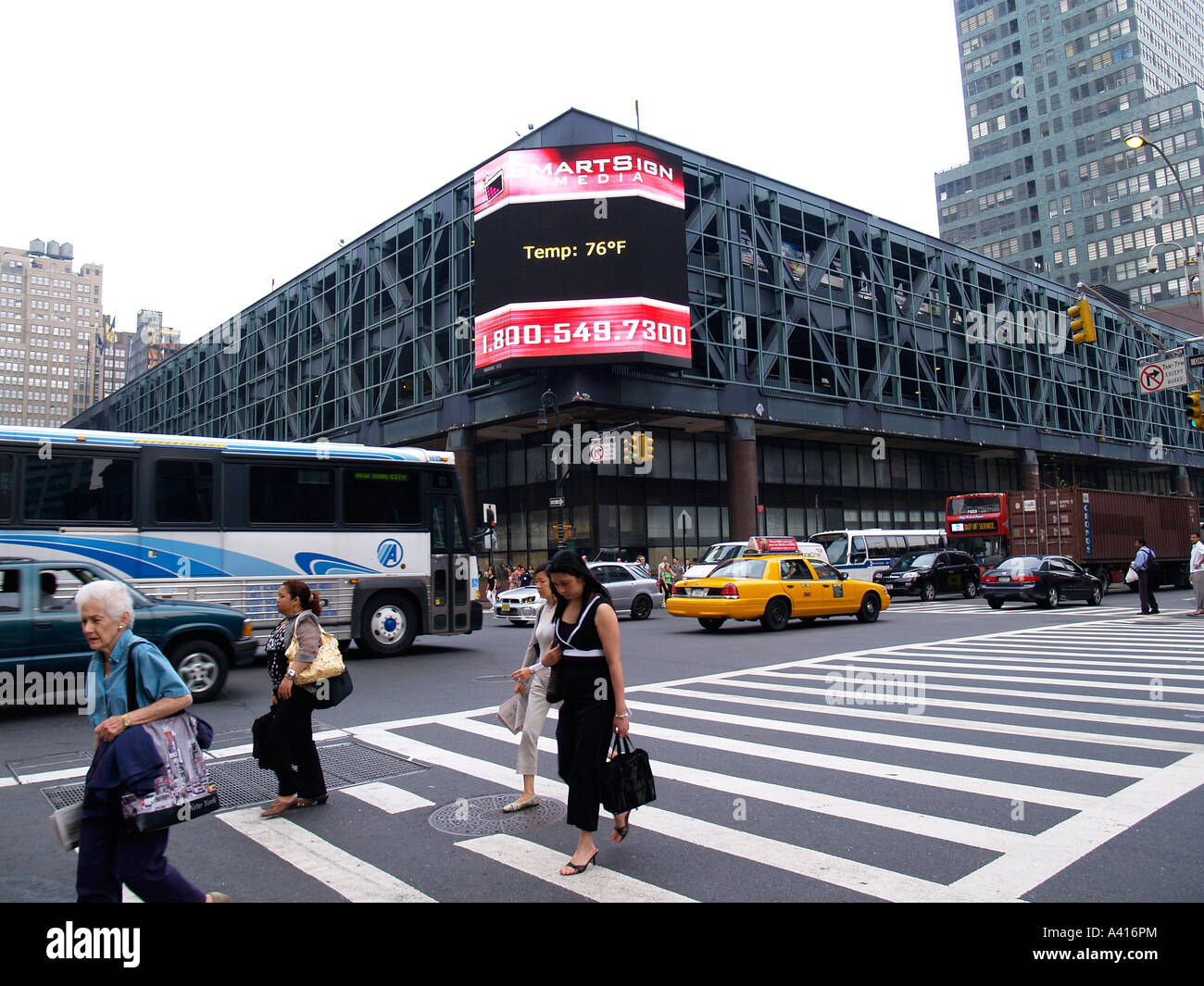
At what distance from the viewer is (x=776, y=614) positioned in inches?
744

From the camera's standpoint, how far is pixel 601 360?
1257 inches

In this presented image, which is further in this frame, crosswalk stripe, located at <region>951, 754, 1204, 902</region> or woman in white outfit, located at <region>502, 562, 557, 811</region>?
woman in white outfit, located at <region>502, 562, 557, 811</region>

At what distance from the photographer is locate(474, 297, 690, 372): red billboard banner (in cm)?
3212

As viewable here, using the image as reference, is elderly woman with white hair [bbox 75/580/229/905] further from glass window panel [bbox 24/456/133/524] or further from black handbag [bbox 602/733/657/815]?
glass window panel [bbox 24/456/133/524]

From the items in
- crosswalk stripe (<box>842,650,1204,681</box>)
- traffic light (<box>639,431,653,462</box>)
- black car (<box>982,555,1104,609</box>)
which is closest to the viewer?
crosswalk stripe (<box>842,650,1204,681</box>)

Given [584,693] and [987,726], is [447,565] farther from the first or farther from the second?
[584,693]

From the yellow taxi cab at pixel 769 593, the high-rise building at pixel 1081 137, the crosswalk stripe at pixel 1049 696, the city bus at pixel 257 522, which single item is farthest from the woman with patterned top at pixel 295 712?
the high-rise building at pixel 1081 137

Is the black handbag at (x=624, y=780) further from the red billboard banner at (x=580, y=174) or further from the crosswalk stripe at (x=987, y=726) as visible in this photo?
the red billboard banner at (x=580, y=174)

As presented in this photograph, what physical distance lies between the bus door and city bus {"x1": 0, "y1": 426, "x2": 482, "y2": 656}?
0.02 metres

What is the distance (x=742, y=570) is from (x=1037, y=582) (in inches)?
412

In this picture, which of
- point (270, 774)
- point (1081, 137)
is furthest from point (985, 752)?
point (1081, 137)

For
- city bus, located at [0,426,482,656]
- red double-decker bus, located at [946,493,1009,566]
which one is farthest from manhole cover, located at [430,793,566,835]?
red double-decker bus, located at [946,493,1009,566]
